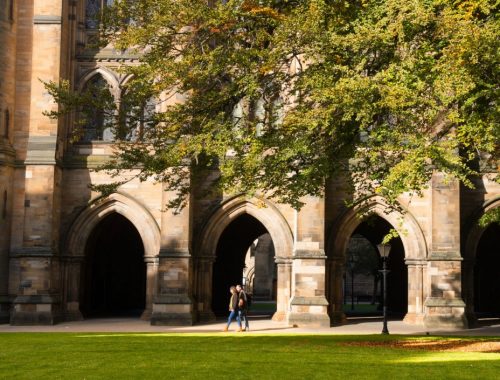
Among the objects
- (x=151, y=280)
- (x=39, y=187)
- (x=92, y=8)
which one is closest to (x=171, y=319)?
(x=151, y=280)

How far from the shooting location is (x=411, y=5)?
53.6 feet

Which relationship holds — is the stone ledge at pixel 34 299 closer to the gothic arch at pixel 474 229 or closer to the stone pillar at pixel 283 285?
the stone pillar at pixel 283 285

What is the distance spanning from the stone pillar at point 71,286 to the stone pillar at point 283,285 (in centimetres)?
676

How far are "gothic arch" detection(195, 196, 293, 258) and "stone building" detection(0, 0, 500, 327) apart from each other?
38 millimetres

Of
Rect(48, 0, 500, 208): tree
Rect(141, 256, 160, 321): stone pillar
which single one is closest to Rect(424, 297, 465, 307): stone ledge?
Rect(141, 256, 160, 321): stone pillar

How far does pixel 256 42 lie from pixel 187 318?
13.1m

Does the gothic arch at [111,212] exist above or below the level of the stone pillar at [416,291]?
above

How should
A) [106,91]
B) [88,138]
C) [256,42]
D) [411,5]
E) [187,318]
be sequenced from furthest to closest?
[88,138] < [187,318] < [106,91] < [256,42] < [411,5]

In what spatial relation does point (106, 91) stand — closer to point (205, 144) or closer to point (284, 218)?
point (205, 144)

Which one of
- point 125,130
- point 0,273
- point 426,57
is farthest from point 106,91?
point 0,273

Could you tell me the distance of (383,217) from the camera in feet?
101

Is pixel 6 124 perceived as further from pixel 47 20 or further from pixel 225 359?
pixel 225 359

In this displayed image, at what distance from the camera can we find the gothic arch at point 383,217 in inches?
1193

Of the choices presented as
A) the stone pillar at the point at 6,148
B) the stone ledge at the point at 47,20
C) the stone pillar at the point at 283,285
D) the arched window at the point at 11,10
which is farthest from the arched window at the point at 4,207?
the stone pillar at the point at 283,285
